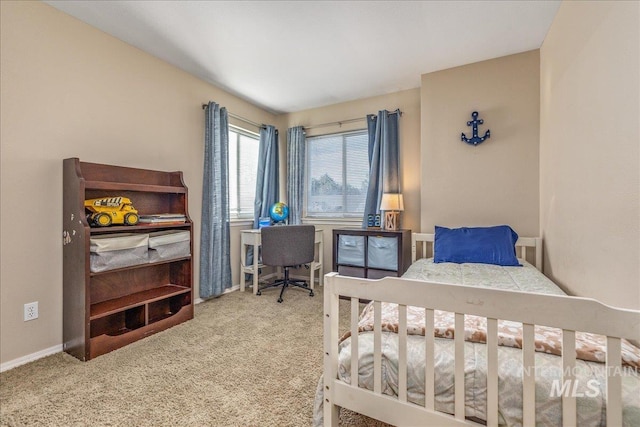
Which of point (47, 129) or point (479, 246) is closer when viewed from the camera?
point (47, 129)

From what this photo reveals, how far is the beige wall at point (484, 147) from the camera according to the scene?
106 inches

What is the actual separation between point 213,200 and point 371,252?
1.85m

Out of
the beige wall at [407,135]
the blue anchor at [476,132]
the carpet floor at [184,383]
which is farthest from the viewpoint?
the beige wall at [407,135]

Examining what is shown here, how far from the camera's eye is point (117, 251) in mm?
2113

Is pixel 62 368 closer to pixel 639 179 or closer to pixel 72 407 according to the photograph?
pixel 72 407

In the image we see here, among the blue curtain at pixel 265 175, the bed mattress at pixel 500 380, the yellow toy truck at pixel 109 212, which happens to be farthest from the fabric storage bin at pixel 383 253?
the yellow toy truck at pixel 109 212

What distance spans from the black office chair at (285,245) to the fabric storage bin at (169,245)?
0.83 metres

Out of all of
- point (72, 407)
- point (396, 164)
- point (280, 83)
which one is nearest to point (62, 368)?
point (72, 407)

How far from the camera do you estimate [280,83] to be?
3264mm

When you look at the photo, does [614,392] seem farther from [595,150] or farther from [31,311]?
[31,311]

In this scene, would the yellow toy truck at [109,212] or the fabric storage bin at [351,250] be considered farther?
the fabric storage bin at [351,250]

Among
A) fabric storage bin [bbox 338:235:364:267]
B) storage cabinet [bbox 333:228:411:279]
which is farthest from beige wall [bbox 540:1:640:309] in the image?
fabric storage bin [bbox 338:235:364:267]

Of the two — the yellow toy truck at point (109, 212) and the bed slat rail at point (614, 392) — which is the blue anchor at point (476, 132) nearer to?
the bed slat rail at point (614, 392)

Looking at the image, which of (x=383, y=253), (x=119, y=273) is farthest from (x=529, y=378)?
(x=119, y=273)
